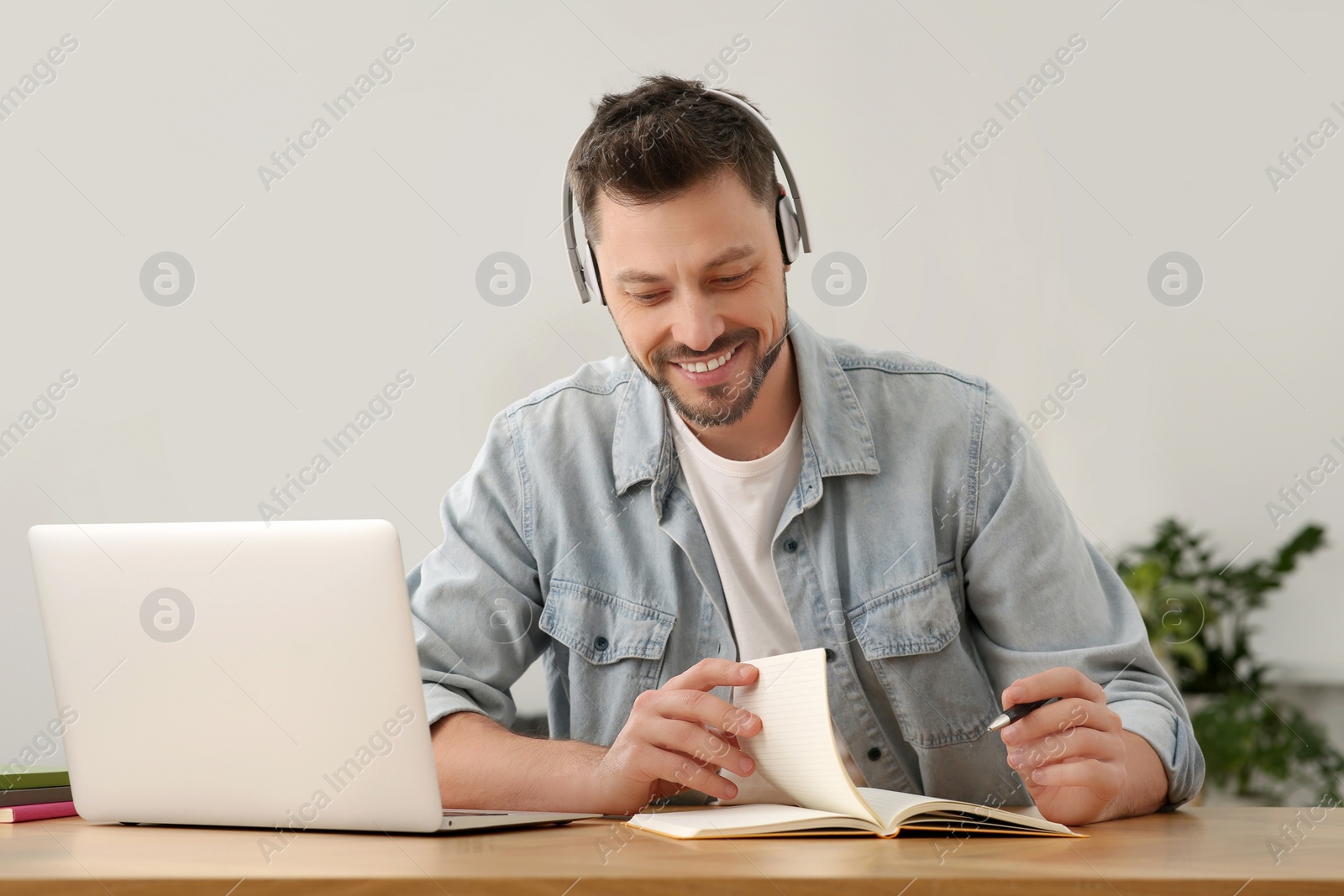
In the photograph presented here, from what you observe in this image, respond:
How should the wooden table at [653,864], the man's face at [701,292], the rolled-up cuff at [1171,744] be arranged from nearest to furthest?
1. the wooden table at [653,864]
2. the rolled-up cuff at [1171,744]
3. the man's face at [701,292]

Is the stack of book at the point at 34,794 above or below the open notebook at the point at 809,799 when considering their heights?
below

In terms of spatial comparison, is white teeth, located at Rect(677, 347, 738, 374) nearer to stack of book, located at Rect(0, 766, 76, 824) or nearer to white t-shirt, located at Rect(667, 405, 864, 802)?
white t-shirt, located at Rect(667, 405, 864, 802)

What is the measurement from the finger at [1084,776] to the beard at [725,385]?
2.09 ft

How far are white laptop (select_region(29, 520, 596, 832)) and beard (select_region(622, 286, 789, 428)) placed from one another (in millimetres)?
651

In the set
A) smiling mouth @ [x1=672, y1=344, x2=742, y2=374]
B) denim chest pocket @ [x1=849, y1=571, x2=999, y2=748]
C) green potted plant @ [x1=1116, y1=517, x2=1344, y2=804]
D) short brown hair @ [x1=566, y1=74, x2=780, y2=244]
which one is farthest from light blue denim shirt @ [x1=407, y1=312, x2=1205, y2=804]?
green potted plant @ [x1=1116, y1=517, x2=1344, y2=804]

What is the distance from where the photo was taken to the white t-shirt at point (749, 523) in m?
1.40

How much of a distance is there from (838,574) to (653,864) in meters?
0.75

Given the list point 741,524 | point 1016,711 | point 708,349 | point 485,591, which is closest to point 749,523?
point 741,524

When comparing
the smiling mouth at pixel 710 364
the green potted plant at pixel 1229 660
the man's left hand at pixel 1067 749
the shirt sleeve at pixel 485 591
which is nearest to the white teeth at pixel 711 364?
the smiling mouth at pixel 710 364

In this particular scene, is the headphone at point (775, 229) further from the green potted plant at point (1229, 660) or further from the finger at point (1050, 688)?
the green potted plant at point (1229, 660)

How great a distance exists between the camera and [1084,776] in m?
0.91

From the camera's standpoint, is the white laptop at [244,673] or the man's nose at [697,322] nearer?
the white laptop at [244,673]

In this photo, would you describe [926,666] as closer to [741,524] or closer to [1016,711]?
[741,524]

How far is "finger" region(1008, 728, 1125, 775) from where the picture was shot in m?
0.92
